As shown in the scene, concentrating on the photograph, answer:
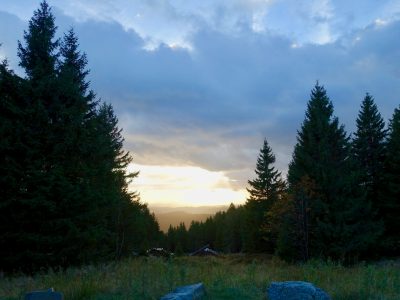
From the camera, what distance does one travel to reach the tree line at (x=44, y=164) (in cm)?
1628

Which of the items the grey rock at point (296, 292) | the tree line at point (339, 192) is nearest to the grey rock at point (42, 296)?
the grey rock at point (296, 292)

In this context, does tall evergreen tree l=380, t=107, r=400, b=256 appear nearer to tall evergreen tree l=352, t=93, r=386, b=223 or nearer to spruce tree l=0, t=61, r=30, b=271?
tall evergreen tree l=352, t=93, r=386, b=223

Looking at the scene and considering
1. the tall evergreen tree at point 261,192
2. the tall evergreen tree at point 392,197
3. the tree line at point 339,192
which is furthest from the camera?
the tall evergreen tree at point 261,192

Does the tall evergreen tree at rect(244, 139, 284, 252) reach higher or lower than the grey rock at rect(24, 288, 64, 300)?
higher

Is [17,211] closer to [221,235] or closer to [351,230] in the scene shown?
[351,230]

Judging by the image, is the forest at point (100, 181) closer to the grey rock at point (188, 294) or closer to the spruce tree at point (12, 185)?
the spruce tree at point (12, 185)

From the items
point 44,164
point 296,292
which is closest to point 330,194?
point 44,164

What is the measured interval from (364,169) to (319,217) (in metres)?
7.89

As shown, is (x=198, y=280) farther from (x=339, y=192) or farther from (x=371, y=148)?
(x=371, y=148)

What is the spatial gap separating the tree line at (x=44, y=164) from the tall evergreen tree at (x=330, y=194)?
15555 mm

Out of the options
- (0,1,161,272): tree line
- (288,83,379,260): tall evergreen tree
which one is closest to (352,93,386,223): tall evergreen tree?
(288,83,379,260): tall evergreen tree

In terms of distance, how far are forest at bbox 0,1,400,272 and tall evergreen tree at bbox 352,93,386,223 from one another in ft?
0.31

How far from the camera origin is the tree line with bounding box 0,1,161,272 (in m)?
16.3

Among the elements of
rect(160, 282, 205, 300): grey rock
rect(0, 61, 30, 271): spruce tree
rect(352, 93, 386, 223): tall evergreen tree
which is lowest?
rect(160, 282, 205, 300): grey rock
